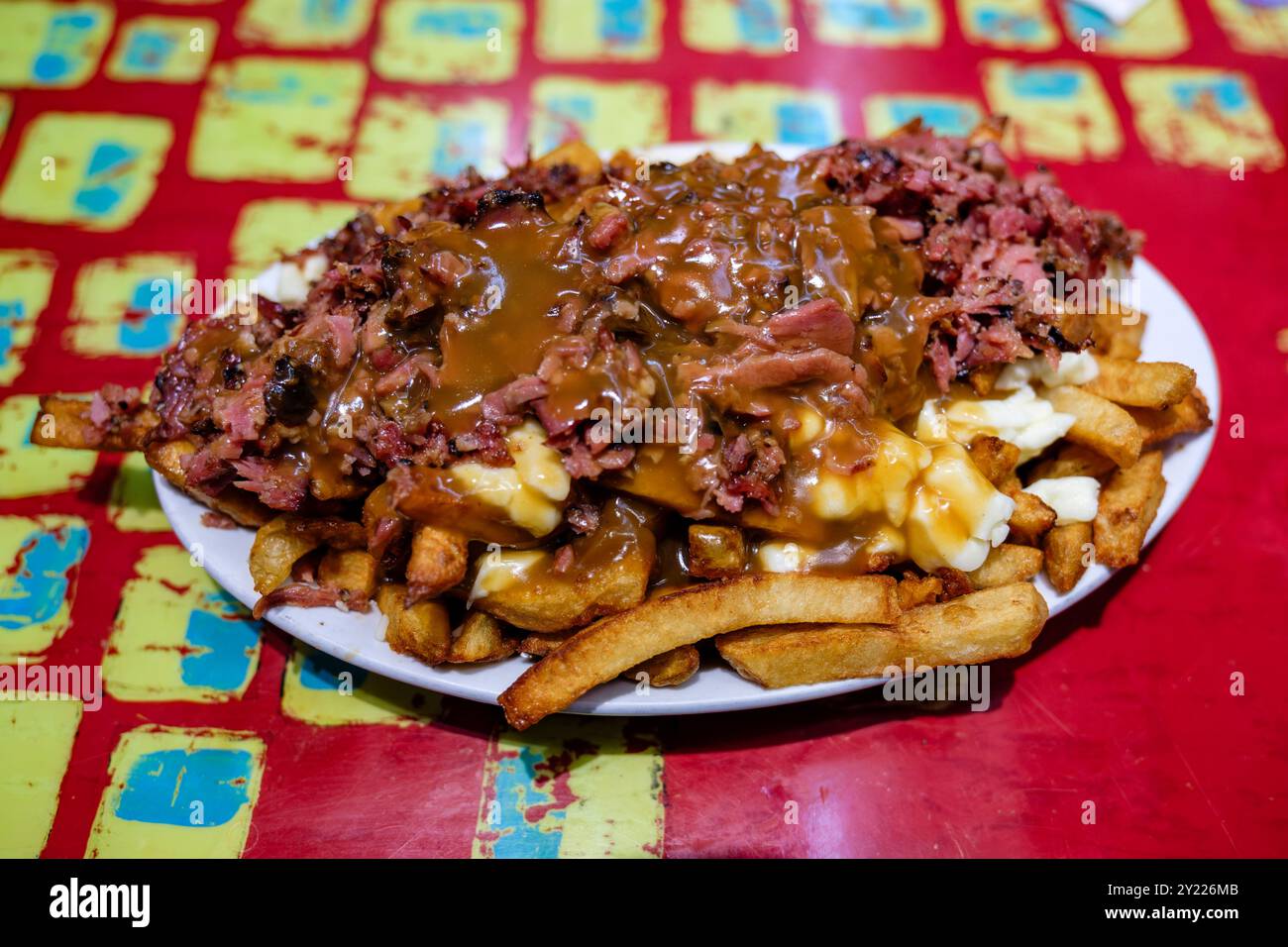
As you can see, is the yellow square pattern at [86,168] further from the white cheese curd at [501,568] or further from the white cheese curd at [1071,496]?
the white cheese curd at [1071,496]

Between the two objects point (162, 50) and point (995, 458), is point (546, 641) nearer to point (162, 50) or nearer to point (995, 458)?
point (995, 458)

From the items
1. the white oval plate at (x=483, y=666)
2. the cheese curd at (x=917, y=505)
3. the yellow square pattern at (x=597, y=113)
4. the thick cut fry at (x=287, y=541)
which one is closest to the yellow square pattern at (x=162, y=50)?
the yellow square pattern at (x=597, y=113)

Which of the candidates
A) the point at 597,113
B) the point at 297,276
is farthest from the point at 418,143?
the point at 297,276

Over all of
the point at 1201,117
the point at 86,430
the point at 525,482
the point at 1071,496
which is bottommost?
the point at 1071,496

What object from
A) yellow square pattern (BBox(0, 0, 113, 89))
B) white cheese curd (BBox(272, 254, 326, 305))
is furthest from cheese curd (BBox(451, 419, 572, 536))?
yellow square pattern (BBox(0, 0, 113, 89))

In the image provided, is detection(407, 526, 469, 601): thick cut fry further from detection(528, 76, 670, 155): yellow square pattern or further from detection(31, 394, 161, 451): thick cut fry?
detection(528, 76, 670, 155): yellow square pattern
